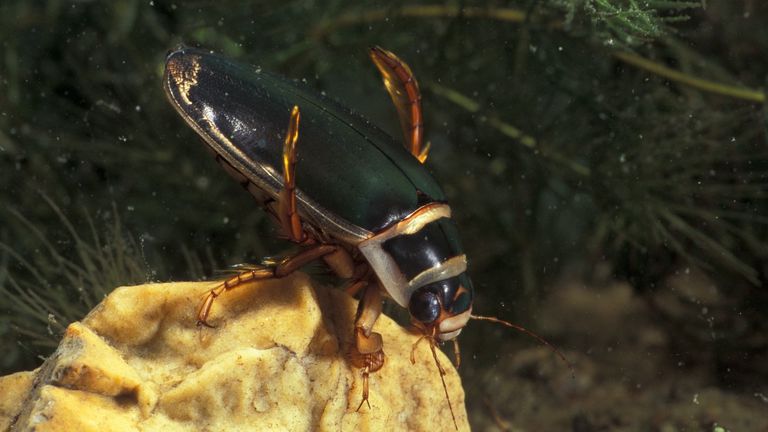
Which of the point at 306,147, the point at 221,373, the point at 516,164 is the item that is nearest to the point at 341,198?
the point at 306,147

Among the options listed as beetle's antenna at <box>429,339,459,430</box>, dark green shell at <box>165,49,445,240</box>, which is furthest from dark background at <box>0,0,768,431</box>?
dark green shell at <box>165,49,445,240</box>

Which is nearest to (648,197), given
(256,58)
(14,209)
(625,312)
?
(625,312)

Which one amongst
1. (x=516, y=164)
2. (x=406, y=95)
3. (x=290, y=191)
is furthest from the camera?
(x=516, y=164)

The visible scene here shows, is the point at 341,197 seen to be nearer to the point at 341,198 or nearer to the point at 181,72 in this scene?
the point at 341,198

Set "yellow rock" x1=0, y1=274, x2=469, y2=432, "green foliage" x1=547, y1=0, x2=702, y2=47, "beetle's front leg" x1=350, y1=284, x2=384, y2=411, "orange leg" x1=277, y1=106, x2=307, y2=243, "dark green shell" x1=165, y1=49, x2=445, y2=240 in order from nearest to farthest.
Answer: "yellow rock" x1=0, y1=274, x2=469, y2=432, "orange leg" x1=277, y1=106, x2=307, y2=243, "beetle's front leg" x1=350, y1=284, x2=384, y2=411, "dark green shell" x1=165, y1=49, x2=445, y2=240, "green foliage" x1=547, y1=0, x2=702, y2=47

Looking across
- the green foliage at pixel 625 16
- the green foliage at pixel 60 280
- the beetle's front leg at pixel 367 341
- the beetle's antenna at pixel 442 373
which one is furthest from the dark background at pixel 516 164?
the beetle's front leg at pixel 367 341

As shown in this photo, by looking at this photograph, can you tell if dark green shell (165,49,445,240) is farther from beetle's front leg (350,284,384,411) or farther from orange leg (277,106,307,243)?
beetle's front leg (350,284,384,411)
